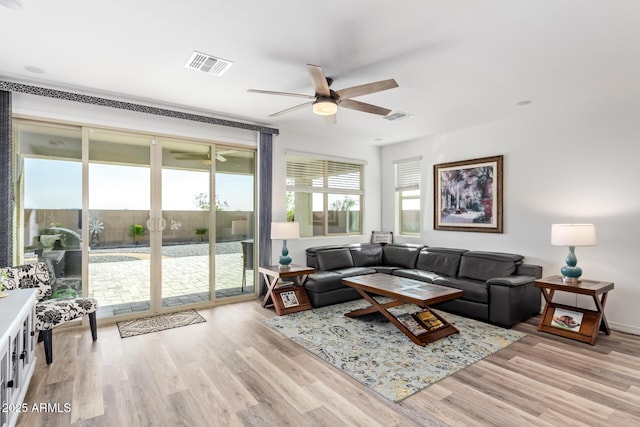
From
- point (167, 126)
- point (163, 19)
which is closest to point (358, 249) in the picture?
point (167, 126)

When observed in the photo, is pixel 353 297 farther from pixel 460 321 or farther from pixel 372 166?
pixel 372 166

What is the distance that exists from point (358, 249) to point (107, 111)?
13.8ft

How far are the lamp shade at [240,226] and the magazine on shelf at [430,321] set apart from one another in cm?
286

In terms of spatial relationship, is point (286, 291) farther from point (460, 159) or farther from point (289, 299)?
point (460, 159)

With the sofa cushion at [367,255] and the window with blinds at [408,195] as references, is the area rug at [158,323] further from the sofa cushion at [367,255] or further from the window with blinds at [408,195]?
the window with blinds at [408,195]

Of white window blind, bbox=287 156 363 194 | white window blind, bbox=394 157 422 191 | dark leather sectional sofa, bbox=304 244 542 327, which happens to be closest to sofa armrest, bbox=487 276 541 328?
dark leather sectional sofa, bbox=304 244 542 327

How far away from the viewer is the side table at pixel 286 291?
4.52 m

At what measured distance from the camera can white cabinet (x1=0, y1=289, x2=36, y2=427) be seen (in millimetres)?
1934

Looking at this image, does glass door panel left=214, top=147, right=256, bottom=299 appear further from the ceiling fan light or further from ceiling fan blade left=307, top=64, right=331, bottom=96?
ceiling fan blade left=307, top=64, right=331, bottom=96

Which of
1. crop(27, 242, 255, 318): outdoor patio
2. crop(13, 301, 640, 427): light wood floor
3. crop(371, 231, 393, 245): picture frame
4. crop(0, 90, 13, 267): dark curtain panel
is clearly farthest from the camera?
crop(371, 231, 393, 245): picture frame

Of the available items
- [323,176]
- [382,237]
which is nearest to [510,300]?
[382,237]

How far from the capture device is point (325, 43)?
8.95 feet

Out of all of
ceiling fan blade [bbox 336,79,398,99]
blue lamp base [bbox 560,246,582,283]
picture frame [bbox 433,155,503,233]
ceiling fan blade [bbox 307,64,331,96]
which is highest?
ceiling fan blade [bbox 307,64,331,96]

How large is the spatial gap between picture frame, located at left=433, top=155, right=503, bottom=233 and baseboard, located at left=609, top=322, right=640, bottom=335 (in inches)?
66.2
